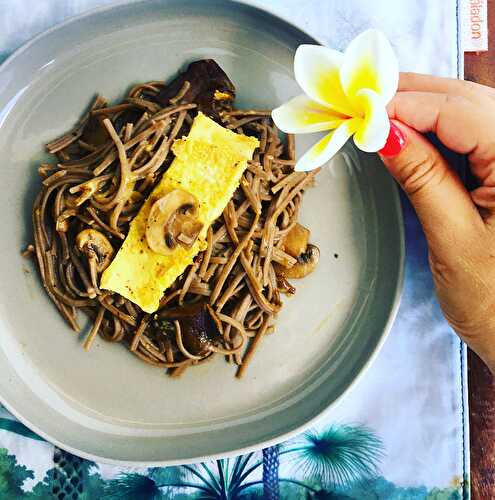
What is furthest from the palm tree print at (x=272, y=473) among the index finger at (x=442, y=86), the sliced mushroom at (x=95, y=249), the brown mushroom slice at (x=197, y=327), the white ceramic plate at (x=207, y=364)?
the index finger at (x=442, y=86)

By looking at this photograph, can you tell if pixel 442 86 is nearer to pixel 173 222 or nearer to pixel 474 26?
pixel 474 26

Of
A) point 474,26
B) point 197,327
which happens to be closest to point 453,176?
point 474,26

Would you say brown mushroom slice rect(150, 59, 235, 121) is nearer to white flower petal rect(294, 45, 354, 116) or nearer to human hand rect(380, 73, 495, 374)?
white flower petal rect(294, 45, 354, 116)

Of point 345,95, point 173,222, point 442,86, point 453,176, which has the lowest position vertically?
point 173,222

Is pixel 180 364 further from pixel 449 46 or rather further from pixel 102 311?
pixel 449 46

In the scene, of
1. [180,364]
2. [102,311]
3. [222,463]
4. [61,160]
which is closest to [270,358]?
[180,364]

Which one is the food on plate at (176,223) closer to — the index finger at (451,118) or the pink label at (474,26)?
the index finger at (451,118)
